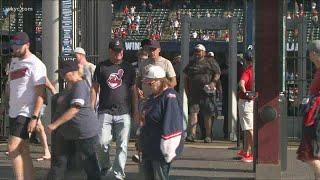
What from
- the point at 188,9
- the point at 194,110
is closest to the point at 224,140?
the point at 194,110

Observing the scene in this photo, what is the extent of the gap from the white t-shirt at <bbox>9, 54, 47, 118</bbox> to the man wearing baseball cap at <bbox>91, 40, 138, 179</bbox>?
1008mm

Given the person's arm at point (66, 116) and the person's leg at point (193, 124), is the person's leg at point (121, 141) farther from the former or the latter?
the person's leg at point (193, 124)

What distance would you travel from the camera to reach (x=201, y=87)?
13.3 metres

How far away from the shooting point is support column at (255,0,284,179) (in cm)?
866

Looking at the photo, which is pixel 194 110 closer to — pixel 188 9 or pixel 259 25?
pixel 259 25

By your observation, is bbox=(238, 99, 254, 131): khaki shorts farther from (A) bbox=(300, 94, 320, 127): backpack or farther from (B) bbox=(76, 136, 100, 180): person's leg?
(B) bbox=(76, 136, 100, 180): person's leg

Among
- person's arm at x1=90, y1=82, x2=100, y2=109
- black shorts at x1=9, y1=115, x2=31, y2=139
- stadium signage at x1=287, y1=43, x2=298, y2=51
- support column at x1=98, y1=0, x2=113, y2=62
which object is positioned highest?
support column at x1=98, y1=0, x2=113, y2=62

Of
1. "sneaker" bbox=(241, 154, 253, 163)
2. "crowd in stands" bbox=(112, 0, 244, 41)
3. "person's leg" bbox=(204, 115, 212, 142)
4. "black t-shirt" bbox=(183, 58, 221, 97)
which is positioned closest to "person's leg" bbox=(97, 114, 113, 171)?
"sneaker" bbox=(241, 154, 253, 163)

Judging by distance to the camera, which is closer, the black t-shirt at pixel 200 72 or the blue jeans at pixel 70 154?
the blue jeans at pixel 70 154

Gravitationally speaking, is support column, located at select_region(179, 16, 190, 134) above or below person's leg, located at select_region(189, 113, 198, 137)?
above

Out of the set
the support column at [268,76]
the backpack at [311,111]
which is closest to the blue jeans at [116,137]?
the support column at [268,76]

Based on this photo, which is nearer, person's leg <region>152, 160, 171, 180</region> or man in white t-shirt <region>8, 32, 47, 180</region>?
person's leg <region>152, 160, 171, 180</region>

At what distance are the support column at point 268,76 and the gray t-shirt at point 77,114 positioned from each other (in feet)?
7.37

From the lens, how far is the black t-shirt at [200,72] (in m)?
13.1
